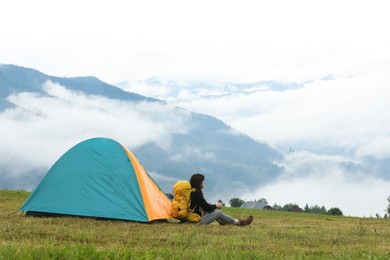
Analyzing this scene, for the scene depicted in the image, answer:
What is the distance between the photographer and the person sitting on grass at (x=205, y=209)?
16328 mm

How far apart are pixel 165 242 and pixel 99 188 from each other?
6.09 m

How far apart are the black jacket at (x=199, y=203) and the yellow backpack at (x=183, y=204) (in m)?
0.15

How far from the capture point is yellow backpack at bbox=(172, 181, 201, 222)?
16.7 meters

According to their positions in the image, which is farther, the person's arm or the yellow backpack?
the yellow backpack

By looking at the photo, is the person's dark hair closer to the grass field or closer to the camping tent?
the camping tent

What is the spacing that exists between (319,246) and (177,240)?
9.63ft

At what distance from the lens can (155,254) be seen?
8398 mm

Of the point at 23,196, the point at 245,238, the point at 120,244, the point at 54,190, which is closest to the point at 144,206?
the point at 54,190

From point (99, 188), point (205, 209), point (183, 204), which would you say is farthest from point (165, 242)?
point (99, 188)

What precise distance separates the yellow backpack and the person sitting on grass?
137 millimetres

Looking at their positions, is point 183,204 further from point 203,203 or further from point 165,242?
point 165,242

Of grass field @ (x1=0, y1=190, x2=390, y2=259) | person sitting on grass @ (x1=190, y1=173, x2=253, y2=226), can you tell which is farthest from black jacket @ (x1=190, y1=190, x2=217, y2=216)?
grass field @ (x1=0, y1=190, x2=390, y2=259)

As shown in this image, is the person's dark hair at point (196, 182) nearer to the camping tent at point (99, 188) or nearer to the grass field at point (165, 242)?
the camping tent at point (99, 188)

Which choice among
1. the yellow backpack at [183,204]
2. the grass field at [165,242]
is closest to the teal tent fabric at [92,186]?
the grass field at [165,242]
